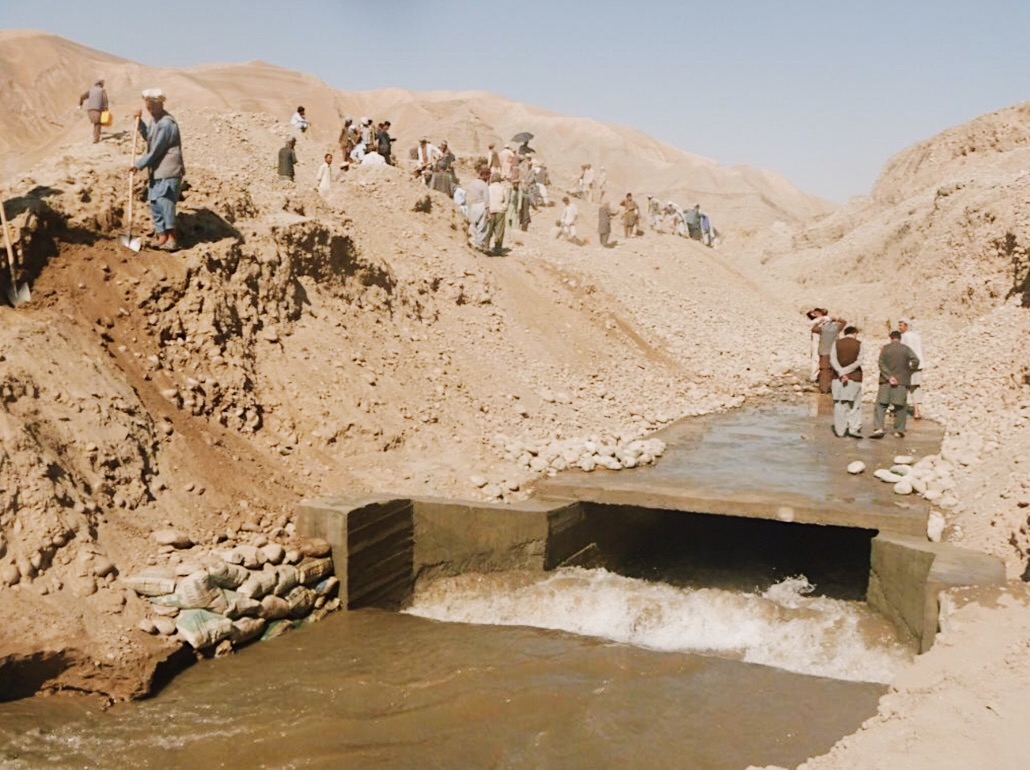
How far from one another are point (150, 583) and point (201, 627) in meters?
0.57

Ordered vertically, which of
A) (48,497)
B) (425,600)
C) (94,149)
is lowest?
(425,600)

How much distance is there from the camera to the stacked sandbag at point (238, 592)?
7664 mm

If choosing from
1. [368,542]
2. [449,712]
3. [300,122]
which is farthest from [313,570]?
[300,122]

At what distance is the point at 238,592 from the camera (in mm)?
8062

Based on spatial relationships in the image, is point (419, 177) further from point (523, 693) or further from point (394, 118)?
point (394, 118)

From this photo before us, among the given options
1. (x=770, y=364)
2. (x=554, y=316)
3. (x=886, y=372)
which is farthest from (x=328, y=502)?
(x=770, y=364)

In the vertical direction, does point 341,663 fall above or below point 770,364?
below

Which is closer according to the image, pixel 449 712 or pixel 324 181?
pixel 449 712

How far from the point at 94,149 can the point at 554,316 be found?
874 centimetres

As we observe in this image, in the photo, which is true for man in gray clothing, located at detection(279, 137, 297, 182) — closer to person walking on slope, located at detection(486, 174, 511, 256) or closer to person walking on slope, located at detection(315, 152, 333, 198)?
person walking on slope, located at detection(315, 152, 333, 198)

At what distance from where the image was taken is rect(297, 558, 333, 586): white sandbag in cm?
866

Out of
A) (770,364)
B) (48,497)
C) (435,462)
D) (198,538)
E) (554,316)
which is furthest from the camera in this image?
(770,364)

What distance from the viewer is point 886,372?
499 inches

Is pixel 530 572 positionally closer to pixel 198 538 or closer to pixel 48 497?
pixel 198 538
